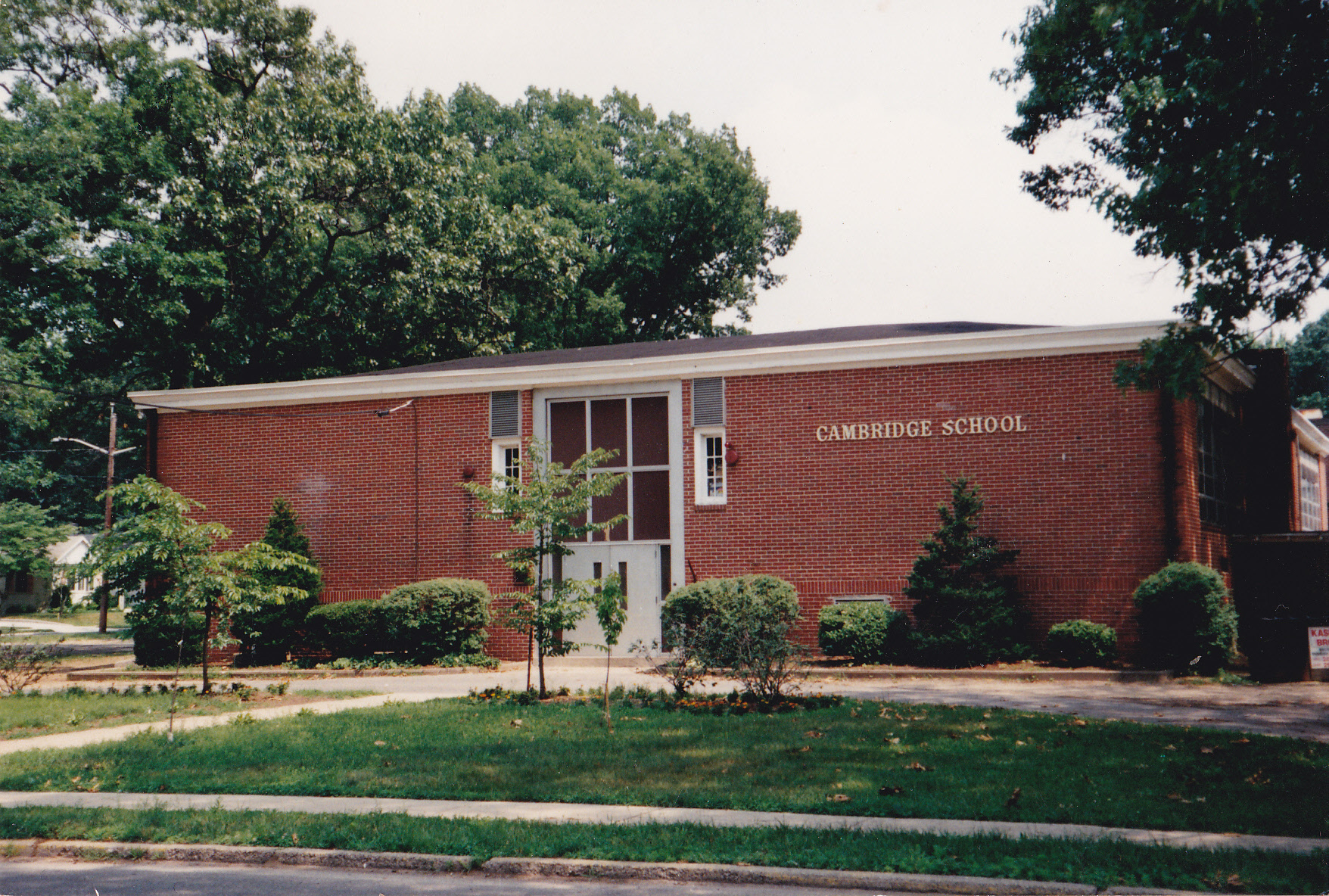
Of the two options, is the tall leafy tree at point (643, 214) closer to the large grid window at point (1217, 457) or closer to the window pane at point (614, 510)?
the window pane at point (614, 510)

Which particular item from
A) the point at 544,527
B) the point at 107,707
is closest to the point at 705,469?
the point at 544,527

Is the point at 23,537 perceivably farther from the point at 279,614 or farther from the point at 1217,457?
the point at 1217,457

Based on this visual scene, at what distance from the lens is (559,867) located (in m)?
6.77

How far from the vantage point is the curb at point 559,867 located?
612 cm

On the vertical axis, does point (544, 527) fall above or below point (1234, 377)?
below

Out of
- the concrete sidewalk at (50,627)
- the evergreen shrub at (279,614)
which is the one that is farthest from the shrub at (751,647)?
the concrete sidewalk at (50,627)

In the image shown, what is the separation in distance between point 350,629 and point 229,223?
1567cm

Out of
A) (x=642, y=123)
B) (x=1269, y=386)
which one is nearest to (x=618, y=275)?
(x=642, y=123)

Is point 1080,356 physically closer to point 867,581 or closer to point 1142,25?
point 867,581

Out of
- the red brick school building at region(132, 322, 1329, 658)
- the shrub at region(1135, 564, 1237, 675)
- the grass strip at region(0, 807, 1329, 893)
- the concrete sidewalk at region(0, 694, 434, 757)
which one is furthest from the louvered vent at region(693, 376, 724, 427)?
the grass strip at region(0, 807, 1329, 893)

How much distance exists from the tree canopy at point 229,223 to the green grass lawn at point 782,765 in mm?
21272

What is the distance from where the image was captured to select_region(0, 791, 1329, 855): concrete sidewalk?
6930 mm

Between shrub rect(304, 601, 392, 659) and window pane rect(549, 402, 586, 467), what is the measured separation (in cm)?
506

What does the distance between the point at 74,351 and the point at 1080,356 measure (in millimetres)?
27986
